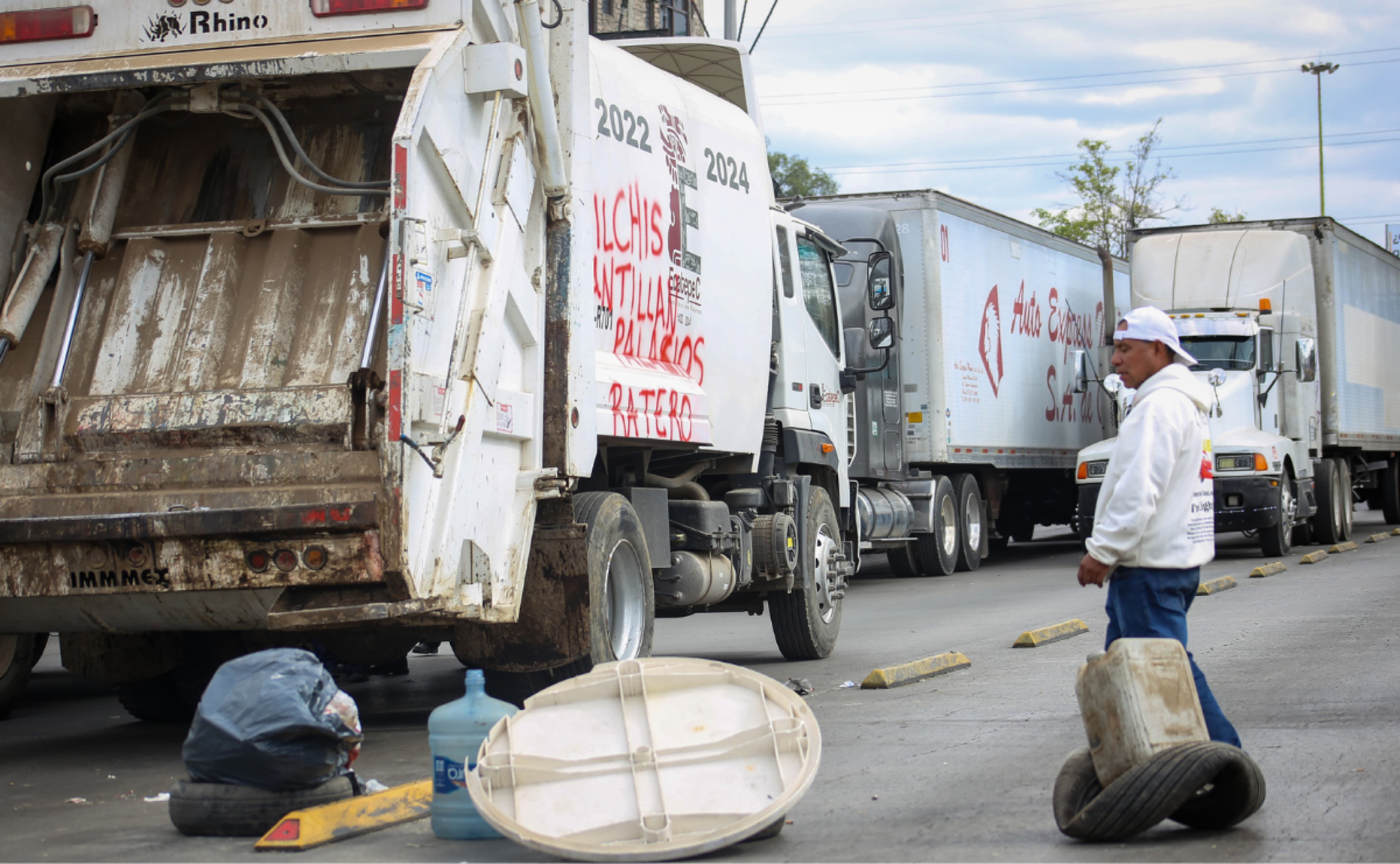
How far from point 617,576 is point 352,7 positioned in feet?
9.84

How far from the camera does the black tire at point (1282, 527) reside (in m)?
19.3

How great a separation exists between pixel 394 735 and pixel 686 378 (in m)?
2.59

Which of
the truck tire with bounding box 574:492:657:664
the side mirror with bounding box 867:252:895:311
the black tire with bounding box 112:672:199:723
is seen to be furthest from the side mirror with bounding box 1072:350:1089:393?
the black tire with bounding box 112:672:199:723

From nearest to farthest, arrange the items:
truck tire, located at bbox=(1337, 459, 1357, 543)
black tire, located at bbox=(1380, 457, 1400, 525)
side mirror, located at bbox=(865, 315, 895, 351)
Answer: side mirror, located at bbox=(865, 315, 895, 351), truck tire, located at bbox=(1337, 459, 1357, 543), black tire, located at bbox=(1380, 457, 1400, 525)

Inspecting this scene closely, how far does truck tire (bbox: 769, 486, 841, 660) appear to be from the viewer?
10.3 metres

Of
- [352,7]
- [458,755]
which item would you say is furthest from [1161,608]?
[352,7]

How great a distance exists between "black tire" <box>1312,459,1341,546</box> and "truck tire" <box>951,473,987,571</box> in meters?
5.16

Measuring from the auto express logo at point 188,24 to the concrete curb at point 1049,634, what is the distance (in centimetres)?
660

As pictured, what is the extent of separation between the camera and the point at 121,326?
271 inches

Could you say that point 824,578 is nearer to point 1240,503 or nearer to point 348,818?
point 348,818

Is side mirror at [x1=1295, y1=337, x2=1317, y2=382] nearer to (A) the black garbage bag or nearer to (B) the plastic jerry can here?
(B) the plastic jerry can

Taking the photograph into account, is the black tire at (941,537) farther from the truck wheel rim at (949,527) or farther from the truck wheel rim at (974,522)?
the truck wheel rim at (974,522)

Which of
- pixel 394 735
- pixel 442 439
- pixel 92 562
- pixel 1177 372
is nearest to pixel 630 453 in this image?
pixel 394 735

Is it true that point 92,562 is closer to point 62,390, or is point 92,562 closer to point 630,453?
point 62,390
